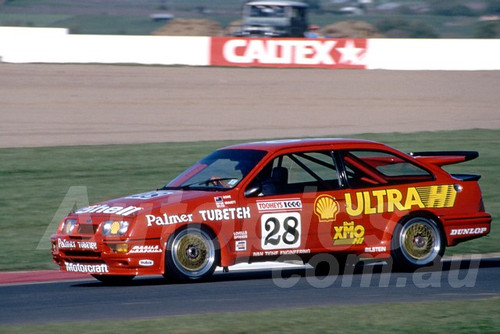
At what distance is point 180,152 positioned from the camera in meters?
18.6

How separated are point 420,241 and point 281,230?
150 cm

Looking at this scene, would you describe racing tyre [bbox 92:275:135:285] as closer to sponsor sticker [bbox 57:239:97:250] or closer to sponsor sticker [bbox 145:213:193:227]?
sponsor sticker [bbox 57:239:97:250]

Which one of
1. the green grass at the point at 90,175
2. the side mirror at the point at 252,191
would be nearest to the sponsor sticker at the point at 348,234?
the side mirror at the point at 252,191

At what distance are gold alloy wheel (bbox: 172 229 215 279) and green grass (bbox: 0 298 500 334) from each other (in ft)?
5.80

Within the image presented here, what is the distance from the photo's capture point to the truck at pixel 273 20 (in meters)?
44.3

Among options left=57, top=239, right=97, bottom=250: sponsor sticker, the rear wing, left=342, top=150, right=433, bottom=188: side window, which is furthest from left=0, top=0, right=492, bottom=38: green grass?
left=57, top=239, right=97, bottom=250: sponsor sticker

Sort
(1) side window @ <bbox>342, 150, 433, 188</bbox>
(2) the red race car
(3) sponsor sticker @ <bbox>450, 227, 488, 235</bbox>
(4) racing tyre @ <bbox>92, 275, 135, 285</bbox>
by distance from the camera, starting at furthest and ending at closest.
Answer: (3) sponsor sticker @ <bbox>450, 227, 488, 235</bbox>, (1) side window @ <bbox>342, 150, 433, 188</bbox>, (4) racing tyre @ <bbox>92, 275, 135, 285</bbox>, (2) the red race car

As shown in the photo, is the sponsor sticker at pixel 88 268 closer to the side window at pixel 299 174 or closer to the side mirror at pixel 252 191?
the side mirror at pixel 252 191

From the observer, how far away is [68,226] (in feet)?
Result: 30.9

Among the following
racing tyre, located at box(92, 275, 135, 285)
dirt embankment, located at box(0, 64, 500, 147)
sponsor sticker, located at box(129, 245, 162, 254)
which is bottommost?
dirt embankment, located at box(0, 64, 500, 147)

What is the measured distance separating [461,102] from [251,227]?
21.8m

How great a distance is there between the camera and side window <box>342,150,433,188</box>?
9992 millimetres

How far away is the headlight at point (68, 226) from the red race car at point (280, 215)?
2cm

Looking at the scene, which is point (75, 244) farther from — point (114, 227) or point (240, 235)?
point (240, 235)
